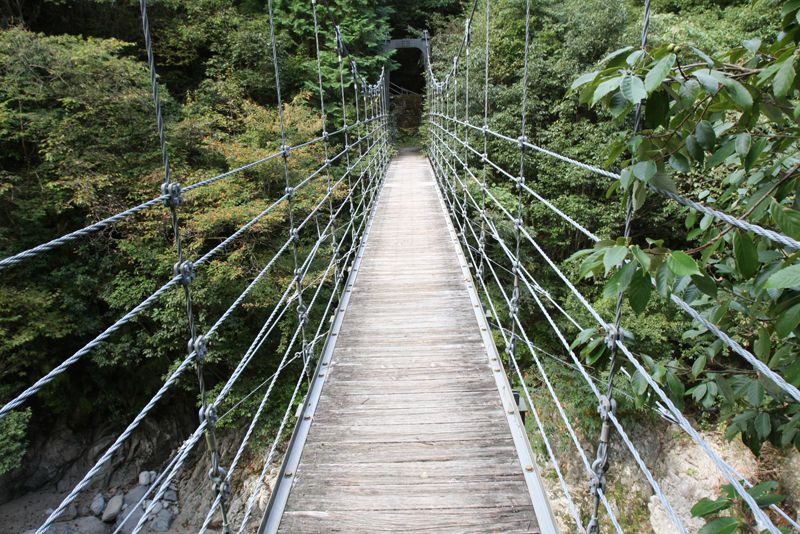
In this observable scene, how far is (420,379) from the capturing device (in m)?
1.97

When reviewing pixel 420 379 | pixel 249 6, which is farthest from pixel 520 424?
pixel 249 6

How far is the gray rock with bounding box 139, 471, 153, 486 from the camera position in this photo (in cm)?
654

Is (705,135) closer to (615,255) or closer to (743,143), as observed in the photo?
(743,143)

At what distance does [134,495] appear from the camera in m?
6.37

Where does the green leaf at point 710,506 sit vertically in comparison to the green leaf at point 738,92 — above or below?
below

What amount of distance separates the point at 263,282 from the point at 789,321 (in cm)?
567

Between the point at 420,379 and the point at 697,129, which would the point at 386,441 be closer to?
the point at 420,379

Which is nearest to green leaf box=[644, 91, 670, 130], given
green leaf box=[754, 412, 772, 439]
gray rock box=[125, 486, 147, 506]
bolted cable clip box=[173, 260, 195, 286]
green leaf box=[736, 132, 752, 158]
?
green leaf box=[736, 132, 752, 158]

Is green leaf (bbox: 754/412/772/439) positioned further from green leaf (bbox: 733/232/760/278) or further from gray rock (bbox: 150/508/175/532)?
gray rock (bbox: 150/508/175/532)

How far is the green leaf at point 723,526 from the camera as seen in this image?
614 millimetres

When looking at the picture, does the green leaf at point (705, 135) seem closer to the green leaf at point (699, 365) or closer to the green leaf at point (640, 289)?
the green leaf at point (640, 289)

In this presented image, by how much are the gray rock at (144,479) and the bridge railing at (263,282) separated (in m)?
0.21

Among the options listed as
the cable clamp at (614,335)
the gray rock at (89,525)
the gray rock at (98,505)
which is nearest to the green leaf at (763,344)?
the cable clamp at (614,335)

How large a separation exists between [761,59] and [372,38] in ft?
38.4
